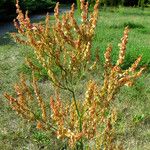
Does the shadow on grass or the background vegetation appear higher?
the shadow on grass

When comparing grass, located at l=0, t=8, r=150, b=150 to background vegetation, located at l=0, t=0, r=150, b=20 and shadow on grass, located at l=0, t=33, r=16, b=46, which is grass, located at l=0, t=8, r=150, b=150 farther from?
background vegetation, located at l=0, t=0, r=150, b=20

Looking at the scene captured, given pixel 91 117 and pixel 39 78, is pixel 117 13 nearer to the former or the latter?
pixel 39 78

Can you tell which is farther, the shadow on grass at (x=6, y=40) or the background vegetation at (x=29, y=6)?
the background vegetation at (x=29, y=6)

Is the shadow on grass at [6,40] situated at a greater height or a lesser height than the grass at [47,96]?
lesser

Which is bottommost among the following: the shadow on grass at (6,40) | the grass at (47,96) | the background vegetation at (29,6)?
the background vegetation at (29,6)

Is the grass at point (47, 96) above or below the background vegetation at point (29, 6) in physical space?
above

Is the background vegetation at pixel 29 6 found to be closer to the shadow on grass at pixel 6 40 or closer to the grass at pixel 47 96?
the shadow on grass at pixel 6 40

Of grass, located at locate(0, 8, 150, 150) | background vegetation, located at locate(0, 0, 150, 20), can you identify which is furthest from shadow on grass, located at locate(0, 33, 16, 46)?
background vegetation, located at locate(0, 0, 150, 20)

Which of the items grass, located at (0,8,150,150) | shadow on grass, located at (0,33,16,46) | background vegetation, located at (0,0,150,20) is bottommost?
background vegetation, located at (0,0,150,20)

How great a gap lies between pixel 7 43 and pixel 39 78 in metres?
4.41

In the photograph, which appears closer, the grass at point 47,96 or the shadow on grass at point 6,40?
the grass at point 47,96

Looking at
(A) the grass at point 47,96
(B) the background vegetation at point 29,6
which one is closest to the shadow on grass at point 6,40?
(A) the grass at point 47,96

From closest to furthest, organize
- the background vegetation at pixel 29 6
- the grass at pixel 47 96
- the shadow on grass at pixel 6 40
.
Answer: the grass at pixel 47 96, the shadow on grass at pixel 6 40, the background vegetation at pixel 29 6

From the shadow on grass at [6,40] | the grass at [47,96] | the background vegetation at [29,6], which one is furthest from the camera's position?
the background vegetation at [29,6]
